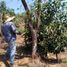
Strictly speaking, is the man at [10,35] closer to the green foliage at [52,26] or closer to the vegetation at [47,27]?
the vegetation at [47,27]

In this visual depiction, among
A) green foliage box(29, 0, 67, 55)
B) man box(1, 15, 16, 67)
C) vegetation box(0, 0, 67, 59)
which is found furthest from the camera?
green foliage box(29, 0, 67, 55)

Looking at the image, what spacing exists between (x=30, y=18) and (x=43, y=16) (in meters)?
0.90

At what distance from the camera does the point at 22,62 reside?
12.7 m

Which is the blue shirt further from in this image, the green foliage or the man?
the green foliage

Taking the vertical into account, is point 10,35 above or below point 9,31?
below

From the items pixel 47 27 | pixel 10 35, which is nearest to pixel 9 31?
pixel 10 35

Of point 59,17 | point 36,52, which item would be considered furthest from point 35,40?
point 59,17

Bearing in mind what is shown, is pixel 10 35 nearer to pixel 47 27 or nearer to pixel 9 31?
pixel 9 31

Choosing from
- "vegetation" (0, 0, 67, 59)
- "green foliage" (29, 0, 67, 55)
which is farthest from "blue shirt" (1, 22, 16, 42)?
"green foliage" (29, 0, 67, 55)

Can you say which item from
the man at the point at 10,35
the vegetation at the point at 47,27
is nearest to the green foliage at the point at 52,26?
the vegetation at the point at 47,27

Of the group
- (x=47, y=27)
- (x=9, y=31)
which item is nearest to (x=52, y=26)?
(x=47, y=27)

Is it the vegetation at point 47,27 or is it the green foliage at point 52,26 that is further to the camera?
the green foliage at point 52,26

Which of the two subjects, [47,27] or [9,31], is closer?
[9,31]

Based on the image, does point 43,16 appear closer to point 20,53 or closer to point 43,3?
point 43,3
